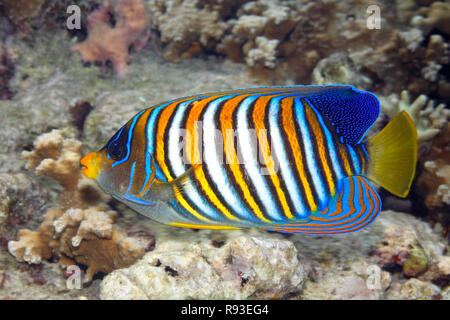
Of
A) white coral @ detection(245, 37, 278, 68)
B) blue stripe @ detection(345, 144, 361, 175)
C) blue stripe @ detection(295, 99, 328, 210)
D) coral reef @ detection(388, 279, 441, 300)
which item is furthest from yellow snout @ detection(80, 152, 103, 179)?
white coral @ detection(245, 37, 278, 68)

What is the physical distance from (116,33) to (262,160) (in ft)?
9.55

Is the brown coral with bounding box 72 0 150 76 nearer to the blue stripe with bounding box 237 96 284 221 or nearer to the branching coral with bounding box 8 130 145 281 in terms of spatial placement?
the branching coral with bounding box 8 130 145 281

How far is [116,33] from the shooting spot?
143 inches

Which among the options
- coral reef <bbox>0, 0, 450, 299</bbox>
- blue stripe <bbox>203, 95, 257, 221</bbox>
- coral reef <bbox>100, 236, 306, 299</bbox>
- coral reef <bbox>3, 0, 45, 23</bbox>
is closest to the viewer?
blue stripe <bbox>203, 95, 257, 221</bbox>

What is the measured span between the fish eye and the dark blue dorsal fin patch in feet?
2.66

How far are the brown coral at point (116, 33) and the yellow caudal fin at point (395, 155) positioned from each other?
2776 millimetres

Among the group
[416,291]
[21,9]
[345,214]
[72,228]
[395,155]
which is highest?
[21,9]

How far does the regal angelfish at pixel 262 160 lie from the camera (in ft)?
4.55

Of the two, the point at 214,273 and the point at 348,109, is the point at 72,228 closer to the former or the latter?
the point at 214,273

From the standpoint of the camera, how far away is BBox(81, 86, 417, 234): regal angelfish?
4.55ft

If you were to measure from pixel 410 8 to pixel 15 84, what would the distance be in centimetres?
385

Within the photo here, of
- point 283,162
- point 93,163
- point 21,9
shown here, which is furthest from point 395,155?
point 21,9

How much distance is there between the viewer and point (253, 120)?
55.2 inches

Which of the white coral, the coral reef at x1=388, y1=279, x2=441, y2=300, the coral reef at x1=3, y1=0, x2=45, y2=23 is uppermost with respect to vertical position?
the coral reef at x1=3, y1=0, x2=45, y2=23
